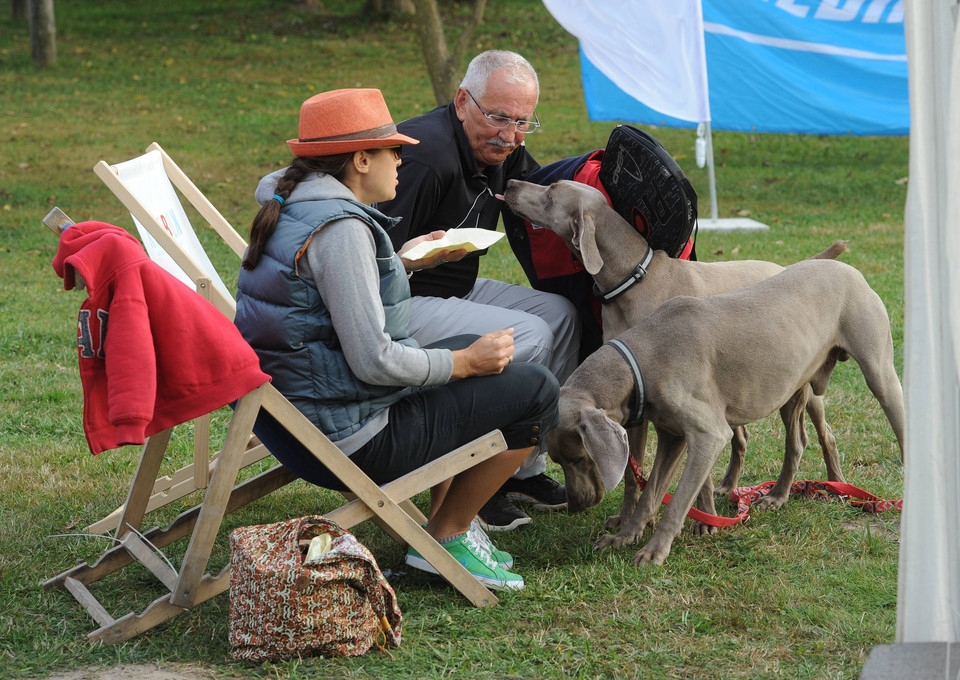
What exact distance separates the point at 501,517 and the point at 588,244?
125 cm

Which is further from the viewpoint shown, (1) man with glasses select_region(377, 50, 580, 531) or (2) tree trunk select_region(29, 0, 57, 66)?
(2) tree trunk select_region(29, 0, 57, 66)

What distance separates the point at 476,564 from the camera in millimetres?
3723

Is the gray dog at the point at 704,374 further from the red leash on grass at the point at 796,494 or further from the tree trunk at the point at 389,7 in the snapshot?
the tree trunk at the point at 389,7

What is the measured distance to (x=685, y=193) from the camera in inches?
173

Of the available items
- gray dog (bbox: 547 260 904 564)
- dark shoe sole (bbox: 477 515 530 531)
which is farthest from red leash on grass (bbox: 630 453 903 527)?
dark shoe sole (bbox: 477 515 530 531)

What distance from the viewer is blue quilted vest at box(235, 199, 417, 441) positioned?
10.7 feet

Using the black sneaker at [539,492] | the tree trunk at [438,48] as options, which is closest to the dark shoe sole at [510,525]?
the black sneaker at [539,492]

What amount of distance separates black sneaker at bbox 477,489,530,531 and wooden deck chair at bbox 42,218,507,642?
819mm

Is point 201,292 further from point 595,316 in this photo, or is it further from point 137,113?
point 137,113

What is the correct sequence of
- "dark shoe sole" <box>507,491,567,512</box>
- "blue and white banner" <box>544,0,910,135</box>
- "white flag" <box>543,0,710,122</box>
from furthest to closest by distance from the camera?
"blue and white banner" <box>544,0,910,135</box> < "white flag" <box>543,0,710,122</box> < "dark shoe sole" <box>507,491,567,512</box>

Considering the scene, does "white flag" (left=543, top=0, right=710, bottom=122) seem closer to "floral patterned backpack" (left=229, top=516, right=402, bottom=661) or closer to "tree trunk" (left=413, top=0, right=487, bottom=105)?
"tree trunk" (left=413, top=0, right=487, bottom=105)

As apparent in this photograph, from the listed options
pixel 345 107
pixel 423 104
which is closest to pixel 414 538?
pixel 345 107

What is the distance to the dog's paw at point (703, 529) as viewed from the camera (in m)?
4.32

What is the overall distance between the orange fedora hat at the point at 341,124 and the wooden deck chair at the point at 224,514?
693mm
